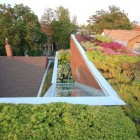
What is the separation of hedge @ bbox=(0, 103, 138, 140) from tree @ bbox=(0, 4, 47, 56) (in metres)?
28.1

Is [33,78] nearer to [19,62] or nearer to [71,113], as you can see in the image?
[19,62]

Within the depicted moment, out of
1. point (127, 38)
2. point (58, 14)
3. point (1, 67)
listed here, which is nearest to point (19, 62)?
point (1, 67)

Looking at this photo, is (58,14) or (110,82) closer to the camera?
(110,82)

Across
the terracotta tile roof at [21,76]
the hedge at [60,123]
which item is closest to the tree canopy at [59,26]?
the terracotta tile roof at [21,76]

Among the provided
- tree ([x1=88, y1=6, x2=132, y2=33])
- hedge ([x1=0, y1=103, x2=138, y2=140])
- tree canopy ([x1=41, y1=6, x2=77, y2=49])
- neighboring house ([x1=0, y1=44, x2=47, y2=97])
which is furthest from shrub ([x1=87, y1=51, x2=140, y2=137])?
tree ([x1=88, y1=6, x2=132, y2=33])

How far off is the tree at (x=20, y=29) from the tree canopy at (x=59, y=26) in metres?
11.7

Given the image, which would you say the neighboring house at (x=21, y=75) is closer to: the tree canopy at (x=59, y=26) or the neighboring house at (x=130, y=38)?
the neighboring house at (x=130, y=38)

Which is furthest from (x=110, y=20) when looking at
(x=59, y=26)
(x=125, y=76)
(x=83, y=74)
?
(x=125, y=76)

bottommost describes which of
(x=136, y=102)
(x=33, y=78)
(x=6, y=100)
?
(x=33, y=78)

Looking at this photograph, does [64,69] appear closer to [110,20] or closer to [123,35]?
[123,35]

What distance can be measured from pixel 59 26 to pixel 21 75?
103 ft

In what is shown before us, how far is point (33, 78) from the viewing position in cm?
1606

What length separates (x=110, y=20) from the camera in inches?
1882

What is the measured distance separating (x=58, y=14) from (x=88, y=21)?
7.30 metres
